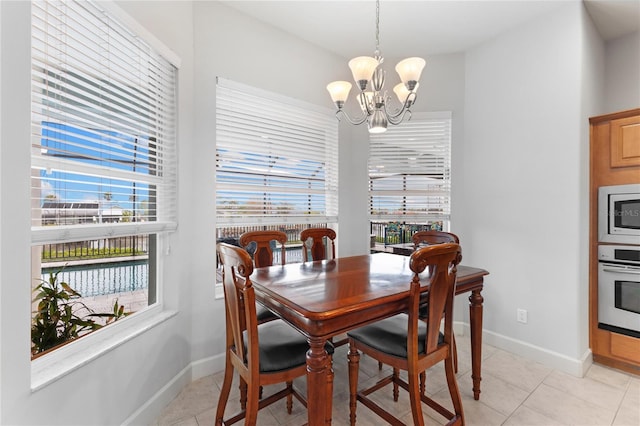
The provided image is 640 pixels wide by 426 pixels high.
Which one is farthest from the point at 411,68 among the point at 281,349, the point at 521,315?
the point at 521,315

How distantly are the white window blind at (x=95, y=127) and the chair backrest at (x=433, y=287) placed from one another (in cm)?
161

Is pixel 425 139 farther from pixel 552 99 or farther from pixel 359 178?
pixel 552 99

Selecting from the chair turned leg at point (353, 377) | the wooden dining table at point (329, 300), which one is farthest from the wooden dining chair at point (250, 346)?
the chair turned leg at point (353, 377)

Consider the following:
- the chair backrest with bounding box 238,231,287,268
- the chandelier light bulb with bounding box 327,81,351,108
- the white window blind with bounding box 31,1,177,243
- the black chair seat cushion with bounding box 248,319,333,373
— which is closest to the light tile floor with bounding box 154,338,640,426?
the black chair seat cushion with bounding box 248,319,333,373

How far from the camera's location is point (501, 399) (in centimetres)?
204

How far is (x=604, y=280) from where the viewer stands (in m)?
2.44

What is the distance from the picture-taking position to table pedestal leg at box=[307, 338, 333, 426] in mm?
1259

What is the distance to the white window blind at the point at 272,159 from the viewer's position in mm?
2502

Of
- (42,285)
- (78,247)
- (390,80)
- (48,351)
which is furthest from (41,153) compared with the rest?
(390,80)

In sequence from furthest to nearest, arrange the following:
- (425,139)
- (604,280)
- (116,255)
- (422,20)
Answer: (425,139) → (422,20) → (604,280) → (116,255)

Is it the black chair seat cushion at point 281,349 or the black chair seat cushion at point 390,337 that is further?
the black chair seat cushion at point 390,337

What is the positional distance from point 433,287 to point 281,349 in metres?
0.85

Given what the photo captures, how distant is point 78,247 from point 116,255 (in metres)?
0.27

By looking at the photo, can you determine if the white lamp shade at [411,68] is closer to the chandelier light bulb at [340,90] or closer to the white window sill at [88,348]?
the chandelier light bulb at [340,90]
